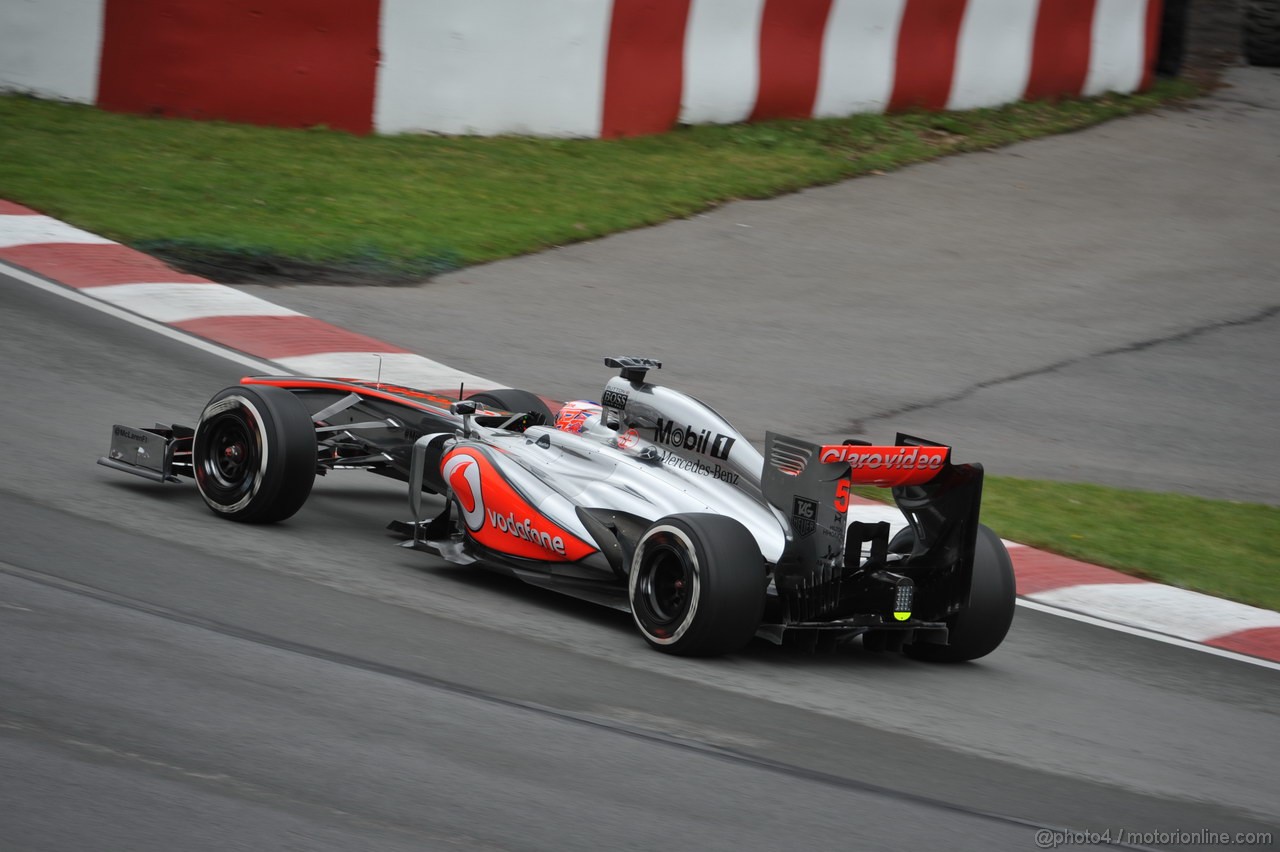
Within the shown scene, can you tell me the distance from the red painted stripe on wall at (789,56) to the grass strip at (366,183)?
1.07ft

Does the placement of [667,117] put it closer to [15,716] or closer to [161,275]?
[161,275]

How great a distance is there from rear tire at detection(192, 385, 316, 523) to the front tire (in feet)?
5.39

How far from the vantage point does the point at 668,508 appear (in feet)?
20.1

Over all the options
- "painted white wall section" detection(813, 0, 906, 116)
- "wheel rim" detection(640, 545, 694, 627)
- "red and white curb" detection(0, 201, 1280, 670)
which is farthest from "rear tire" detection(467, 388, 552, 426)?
"painted white wall section" detection(813, 0, 906, 116)

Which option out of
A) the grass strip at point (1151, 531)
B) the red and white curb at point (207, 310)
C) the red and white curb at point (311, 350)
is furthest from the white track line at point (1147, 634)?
the red and white curb at point (207, 310)

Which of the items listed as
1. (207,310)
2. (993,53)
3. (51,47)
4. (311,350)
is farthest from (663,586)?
(993,53)

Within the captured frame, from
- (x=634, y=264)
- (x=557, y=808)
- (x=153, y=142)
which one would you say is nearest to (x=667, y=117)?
(x=634, y=264)

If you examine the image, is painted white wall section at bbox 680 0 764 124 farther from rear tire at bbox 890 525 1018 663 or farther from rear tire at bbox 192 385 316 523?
rear tire at bbox 890 525 1018 663

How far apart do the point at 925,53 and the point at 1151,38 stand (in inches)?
204

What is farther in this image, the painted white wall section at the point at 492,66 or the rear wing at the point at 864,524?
the painted white wall section at the point at 492,66

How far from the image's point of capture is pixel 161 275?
11.1m

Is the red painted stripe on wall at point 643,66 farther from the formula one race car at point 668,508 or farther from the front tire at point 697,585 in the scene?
the front tire at point 697,585

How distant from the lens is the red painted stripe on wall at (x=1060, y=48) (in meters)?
21.0

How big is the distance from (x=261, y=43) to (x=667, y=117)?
192 inches
